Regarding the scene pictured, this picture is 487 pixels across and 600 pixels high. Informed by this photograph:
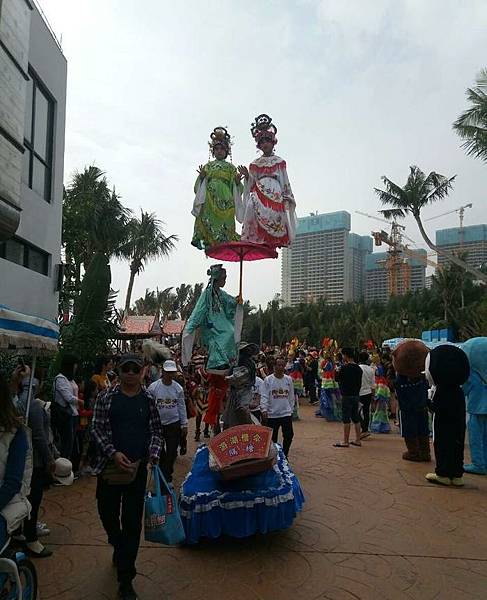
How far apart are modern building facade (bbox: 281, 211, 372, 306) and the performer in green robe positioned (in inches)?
2525

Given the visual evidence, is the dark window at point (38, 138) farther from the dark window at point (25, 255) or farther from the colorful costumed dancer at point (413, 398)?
the colorful costumed dancer at point (413, 398)

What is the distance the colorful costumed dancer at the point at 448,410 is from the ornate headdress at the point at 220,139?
12.7ft

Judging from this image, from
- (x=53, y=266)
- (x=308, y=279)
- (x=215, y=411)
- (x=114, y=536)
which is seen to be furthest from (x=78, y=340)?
(x=308, y=279)

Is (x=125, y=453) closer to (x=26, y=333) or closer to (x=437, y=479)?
(x=26, y=333)

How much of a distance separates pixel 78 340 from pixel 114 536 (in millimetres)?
6977

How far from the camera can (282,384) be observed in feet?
22.8

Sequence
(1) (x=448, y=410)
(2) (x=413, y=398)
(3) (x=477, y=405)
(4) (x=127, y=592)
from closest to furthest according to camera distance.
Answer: (4) (x=127, y=592), (1) (x=448, y=410), (3) (x=477, y=405), (2) (x=413, y=398)

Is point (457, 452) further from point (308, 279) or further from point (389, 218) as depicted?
point (308, 279)

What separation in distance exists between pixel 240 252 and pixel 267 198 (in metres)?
0.76

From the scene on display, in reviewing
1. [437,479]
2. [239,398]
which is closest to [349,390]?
[437,479]

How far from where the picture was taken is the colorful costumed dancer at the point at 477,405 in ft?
23.1

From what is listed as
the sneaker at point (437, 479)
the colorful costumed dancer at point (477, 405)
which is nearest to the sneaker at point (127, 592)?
the sneaker at point (437, 479)

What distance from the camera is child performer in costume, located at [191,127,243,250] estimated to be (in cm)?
642

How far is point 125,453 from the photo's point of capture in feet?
11.8
